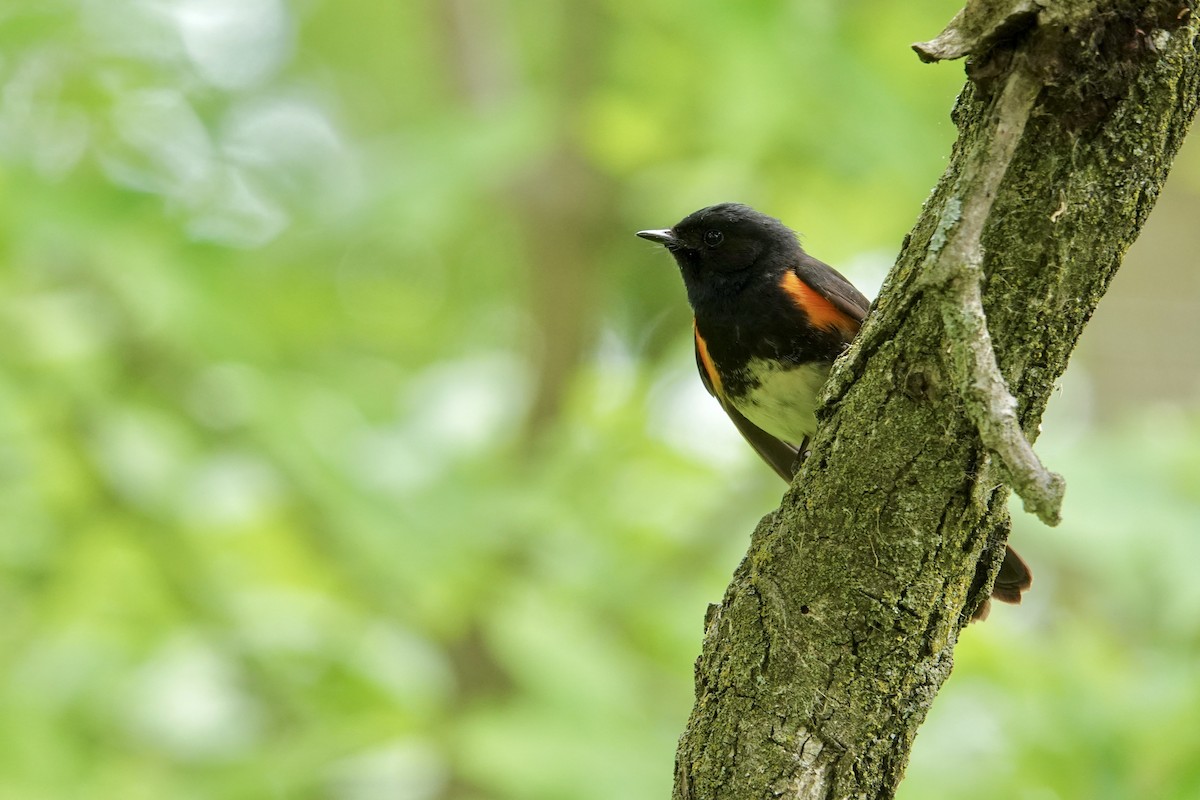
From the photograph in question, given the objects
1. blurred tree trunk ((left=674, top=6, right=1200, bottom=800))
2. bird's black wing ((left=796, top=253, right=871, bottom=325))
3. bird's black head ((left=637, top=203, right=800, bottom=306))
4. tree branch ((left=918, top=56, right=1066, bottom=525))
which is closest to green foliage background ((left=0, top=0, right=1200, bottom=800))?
bird's black head ((left=637, top=203, right=800, bottom=306))

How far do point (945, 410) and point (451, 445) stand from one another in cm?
439

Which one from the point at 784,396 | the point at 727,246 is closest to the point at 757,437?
the point at 784,396

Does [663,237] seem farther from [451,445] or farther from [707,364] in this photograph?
[451,445]

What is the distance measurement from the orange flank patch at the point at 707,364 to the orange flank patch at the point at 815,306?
1.18 ft

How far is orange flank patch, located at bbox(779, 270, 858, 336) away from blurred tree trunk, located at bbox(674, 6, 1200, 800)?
1.74 meters

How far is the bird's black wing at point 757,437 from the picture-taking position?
4156 mm

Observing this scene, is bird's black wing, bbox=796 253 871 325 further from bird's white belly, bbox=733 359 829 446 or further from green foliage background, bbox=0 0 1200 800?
green foliage background, bbox=0 0 1200 800

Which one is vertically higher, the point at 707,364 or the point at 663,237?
the point at 663,237

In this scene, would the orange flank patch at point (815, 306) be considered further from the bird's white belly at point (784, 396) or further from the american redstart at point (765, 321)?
the bird's white belly at point (784, 396)

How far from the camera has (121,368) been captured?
19.1 feet

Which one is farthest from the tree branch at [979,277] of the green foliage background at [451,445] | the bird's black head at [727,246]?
the green foliage background at [451,445]

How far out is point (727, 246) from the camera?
4211 mm

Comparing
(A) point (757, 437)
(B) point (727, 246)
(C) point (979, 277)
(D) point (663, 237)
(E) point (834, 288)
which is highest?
(D) point (663, 237)

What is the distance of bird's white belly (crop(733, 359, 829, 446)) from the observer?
146 inches
